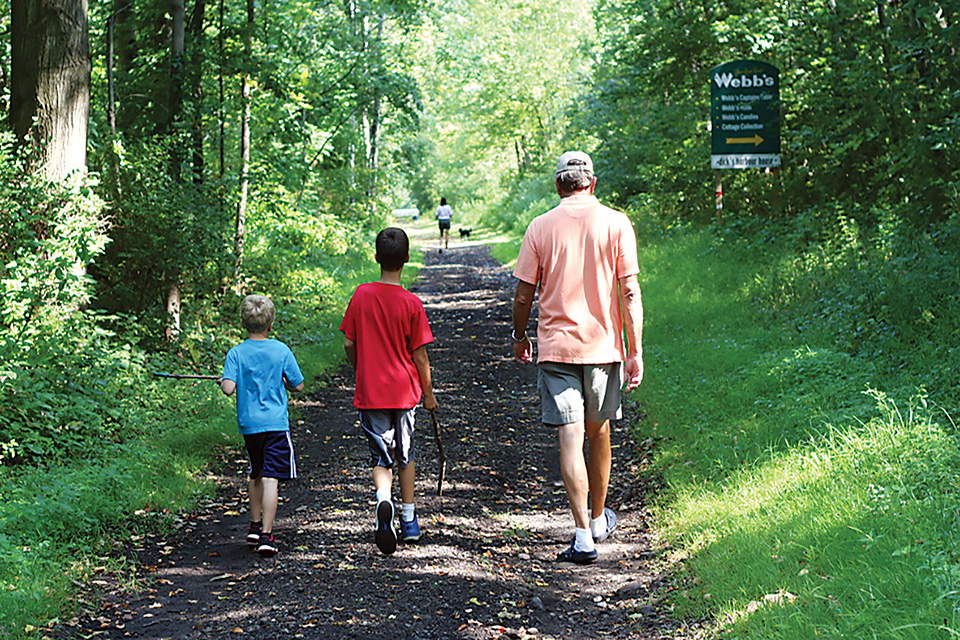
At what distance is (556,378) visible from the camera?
5211 mm

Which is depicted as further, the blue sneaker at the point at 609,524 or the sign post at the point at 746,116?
the sign post at the point at 746,116

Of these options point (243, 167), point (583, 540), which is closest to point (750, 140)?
point (243, 167)

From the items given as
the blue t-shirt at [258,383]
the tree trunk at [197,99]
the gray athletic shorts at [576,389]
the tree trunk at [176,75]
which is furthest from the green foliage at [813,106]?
the tree trunk at [176,75]

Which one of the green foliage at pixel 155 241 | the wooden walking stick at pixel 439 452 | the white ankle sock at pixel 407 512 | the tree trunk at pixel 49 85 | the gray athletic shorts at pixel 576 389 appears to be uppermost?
the tree trunk at pixel 49 85

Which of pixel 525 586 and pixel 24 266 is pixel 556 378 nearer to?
pixel 525 586

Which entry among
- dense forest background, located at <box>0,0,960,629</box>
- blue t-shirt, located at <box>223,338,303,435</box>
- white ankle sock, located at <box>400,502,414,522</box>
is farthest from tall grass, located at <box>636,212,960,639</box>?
blue t-shirt, located at <box>223,338,303,435</box>

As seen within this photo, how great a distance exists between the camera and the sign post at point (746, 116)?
14516 mm

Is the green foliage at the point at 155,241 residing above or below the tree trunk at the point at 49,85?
below

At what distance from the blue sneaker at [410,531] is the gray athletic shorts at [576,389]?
3.66 feet

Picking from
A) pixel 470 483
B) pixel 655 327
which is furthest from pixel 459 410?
pixel 655 327

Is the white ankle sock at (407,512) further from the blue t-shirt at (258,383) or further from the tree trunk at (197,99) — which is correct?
the tree trunk at (197,99)

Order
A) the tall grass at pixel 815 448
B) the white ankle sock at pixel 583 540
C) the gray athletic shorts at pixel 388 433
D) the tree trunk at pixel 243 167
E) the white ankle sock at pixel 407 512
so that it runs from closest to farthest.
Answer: the tall grass at pixel 815 448, the white ankle sock at pixel 583 540, the gray athletic shorts at pixel 388 433, the white ankle sock at pixel 407 512, the tree trunk at pixel 243 167

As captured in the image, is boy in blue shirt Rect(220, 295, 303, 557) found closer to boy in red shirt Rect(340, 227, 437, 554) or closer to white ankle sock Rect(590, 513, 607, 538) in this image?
boy in red shirt Rect(340, 227, 437, 554)

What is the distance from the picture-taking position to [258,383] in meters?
5.52
